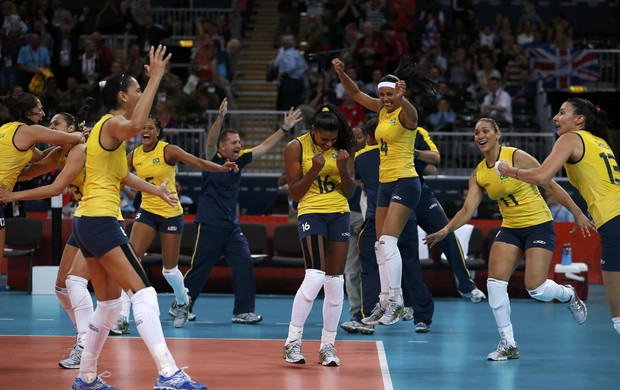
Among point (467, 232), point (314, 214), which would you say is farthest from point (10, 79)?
point (314, 214)

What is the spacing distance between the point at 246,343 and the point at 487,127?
3.27m

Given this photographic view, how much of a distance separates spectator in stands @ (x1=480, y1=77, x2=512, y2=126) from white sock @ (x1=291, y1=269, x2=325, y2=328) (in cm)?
1229

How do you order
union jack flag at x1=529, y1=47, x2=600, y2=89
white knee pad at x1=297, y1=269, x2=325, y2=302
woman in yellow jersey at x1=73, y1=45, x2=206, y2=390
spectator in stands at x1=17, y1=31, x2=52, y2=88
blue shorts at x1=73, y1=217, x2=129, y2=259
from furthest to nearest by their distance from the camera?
union jack flag at x1=529, y1=47, x2=600, y2=89, spectator in stands at x1=17, y1=31, x2=52, y2=88, white knee pad at x1=297, y1=269, x2=325, y2=302, blue shorts at x1=73, y1=217, x2=129, y2=259, woman in yellow jersey at x1=73, y1=45, x2=206, y2=390

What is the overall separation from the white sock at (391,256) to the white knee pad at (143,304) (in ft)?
13.1

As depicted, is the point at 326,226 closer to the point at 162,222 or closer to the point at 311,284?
the point at 311,284

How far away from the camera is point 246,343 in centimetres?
1050

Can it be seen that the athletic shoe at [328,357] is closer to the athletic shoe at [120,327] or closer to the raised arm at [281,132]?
the raised arm at [281,132]

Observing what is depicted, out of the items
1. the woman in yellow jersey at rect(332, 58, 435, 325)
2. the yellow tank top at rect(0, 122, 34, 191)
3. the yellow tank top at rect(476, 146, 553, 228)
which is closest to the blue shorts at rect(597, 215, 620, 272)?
the yellow tank top at rect(476, 146, 553, 228)

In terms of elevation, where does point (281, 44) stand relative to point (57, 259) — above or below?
above

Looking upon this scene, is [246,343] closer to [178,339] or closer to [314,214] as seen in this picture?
[178,339]

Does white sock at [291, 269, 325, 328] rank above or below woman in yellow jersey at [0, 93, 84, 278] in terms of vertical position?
below

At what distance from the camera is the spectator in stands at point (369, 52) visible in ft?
71.1

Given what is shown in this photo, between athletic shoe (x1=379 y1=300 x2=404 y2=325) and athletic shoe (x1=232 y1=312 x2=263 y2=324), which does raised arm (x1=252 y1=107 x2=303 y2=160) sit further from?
athletic shoe (x1=379 y1=300 x2=404 y2=325)

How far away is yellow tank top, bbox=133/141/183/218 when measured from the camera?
11.3 metres
